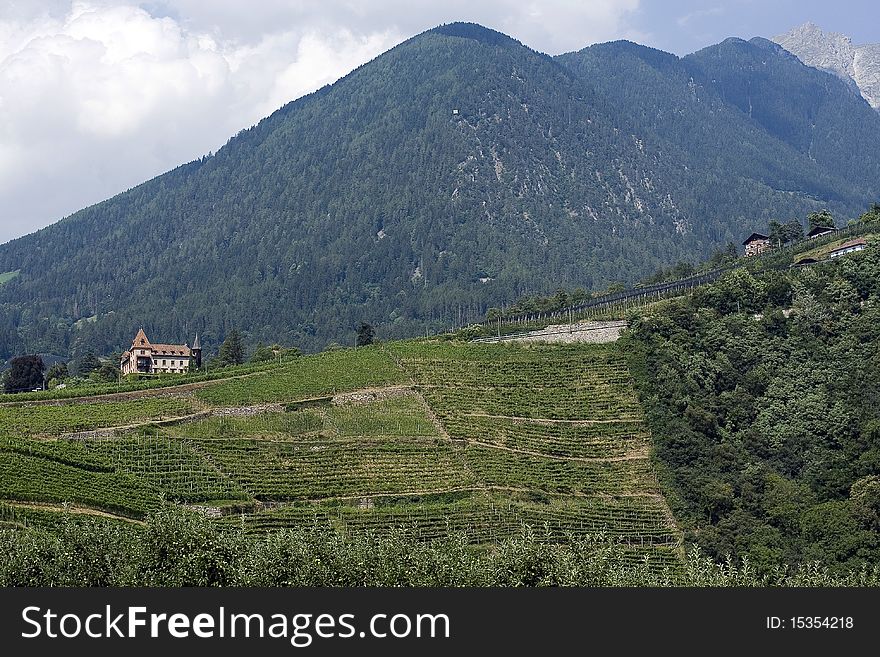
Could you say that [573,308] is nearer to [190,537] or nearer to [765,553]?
[765,553]

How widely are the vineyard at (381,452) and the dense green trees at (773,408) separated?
3048 millimetres

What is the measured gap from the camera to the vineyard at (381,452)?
7094 cm

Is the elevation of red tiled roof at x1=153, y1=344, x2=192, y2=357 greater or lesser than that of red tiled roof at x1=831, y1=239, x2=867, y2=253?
lesser

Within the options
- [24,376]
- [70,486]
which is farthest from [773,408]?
[24,376]

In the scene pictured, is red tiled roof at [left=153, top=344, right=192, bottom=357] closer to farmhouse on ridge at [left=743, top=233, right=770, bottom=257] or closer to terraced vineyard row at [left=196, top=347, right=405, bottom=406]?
terraced vineyard row at [left=196, top=347, right=405, bottom=406]

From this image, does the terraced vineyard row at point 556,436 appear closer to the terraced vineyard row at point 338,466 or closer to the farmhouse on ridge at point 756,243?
the terraced vineyard row at point 338,466

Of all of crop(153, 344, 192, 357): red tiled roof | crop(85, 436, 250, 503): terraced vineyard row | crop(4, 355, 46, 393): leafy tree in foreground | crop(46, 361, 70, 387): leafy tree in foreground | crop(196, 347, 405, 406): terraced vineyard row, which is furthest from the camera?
crop(153, 344, 192, 357): red tiled roof

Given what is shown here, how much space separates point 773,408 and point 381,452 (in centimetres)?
3008

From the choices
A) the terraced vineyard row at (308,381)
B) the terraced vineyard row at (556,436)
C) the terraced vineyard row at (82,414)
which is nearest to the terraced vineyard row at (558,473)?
the terraced vineyard row at (556,436)

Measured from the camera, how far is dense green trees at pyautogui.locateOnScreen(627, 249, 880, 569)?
72.3m

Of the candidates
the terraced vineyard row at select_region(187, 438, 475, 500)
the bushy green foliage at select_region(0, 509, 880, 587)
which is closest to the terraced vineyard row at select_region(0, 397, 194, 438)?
the terraced vineyard row at select_region(187, 438, 475, 500)

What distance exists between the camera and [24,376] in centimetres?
12762

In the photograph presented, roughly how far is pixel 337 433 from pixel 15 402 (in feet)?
94.1

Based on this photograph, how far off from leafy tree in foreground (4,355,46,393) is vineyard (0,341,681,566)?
35.3 meters
